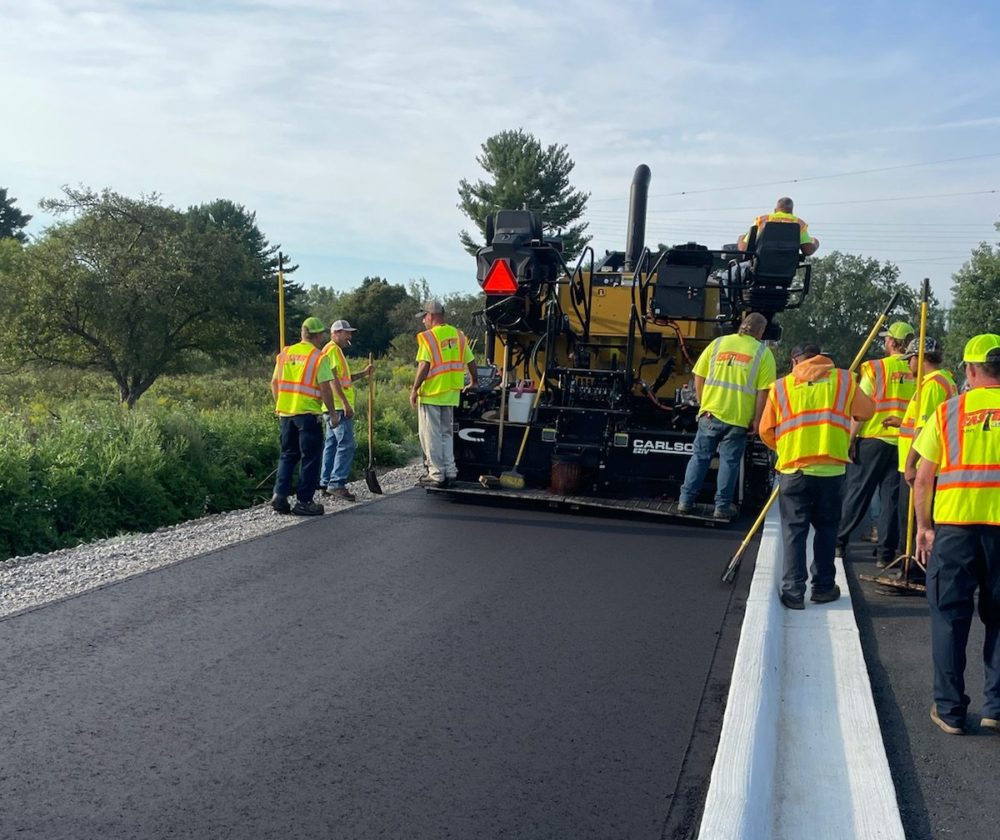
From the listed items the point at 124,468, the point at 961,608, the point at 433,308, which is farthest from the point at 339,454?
the point at 961,608

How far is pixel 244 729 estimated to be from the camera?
13.0 ft

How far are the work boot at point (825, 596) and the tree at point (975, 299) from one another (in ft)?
97.4

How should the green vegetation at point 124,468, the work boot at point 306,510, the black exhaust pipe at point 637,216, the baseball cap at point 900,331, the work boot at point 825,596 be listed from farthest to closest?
the black exhaust pipe at point 637,216 < the work boot at point 306,510 < the green vegetation at point 124,468 < the baseball cap at point 900,331 < the work boot at point 825,596

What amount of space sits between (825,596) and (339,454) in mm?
5192

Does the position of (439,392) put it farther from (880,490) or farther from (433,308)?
(880,490)

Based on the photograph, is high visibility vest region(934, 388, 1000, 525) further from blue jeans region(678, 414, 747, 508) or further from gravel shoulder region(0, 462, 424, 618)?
gravel shoulder region(0, 462, 424, 618)

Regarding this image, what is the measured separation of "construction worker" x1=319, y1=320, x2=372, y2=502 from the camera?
9.64m

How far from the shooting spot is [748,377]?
27.0 feet

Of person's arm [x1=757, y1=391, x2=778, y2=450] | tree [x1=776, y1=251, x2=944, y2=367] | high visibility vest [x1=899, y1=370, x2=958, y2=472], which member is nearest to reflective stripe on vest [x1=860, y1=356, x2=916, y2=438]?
high visibility vest [x1=899, y1=370, x2=958, y2=472]

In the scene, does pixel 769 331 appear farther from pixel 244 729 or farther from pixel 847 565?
pixel 244 729

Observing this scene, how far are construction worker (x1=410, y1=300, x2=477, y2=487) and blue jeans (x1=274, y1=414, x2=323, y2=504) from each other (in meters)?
1.13

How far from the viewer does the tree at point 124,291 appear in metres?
20.4

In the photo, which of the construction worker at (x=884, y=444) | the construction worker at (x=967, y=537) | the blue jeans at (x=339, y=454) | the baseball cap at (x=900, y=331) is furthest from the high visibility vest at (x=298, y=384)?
the construction worker at (x=967, y=537)

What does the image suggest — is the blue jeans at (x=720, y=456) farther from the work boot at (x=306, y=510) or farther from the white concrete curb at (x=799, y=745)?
the work boot at (x=306, y=510)
